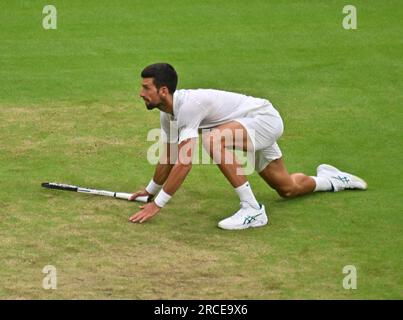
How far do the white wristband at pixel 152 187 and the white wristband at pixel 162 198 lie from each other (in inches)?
30.5

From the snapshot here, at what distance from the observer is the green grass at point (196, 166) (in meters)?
10.7

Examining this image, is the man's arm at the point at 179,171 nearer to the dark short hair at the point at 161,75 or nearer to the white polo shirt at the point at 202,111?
the white polo shirt at the point at 202,111

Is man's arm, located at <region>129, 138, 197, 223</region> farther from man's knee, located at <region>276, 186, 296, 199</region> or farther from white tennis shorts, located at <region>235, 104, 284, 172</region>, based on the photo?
man's knee, located at <region>276, 186, 296, 199</region>

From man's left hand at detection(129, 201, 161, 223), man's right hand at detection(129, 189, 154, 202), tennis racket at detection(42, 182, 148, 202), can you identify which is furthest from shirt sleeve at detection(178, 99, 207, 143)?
tennis racket at detection(42, 182, 148, 202)

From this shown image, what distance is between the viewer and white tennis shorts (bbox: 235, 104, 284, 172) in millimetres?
12328

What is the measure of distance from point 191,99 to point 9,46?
7223 mm

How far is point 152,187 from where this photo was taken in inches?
496

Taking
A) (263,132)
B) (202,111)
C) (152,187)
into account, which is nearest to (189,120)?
(202,111)

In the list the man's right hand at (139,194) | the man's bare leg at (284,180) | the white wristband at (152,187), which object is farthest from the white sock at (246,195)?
the man's right hand at (139,194)

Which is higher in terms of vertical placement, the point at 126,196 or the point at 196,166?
the point at 196,166

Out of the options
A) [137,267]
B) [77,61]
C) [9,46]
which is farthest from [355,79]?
[137,267]

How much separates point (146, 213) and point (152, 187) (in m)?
0.69

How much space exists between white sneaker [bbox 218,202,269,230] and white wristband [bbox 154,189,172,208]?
2.20 feet

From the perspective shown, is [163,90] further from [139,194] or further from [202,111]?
[139,194]
